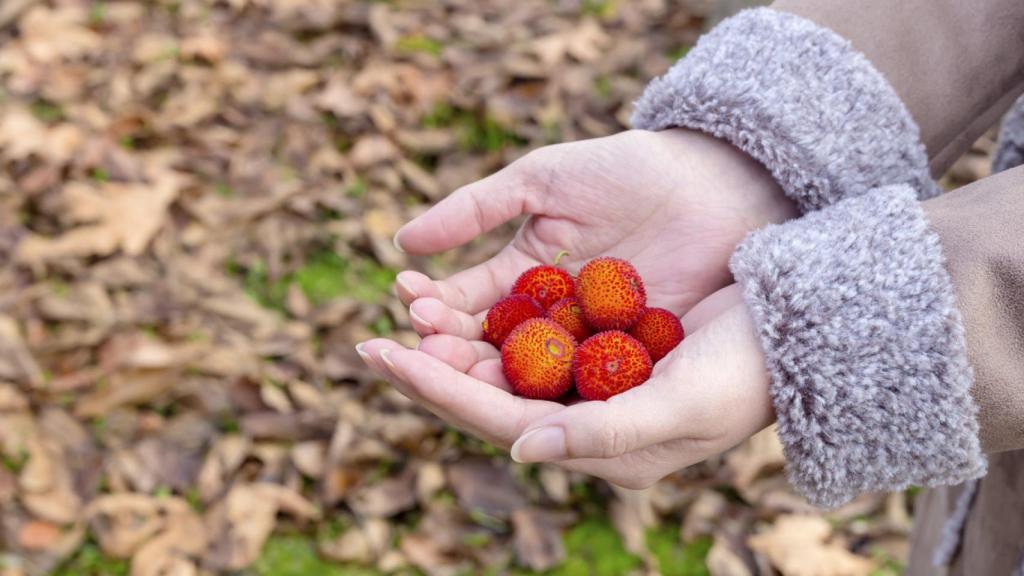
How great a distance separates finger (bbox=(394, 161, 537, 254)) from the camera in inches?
74.9

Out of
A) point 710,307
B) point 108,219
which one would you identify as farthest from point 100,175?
point 710,307

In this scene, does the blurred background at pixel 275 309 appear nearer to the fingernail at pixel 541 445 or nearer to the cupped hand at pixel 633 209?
the cupped hand at pixel 633 209

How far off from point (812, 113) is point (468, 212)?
711 millimetres

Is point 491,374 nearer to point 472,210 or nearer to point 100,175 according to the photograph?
point 472,210

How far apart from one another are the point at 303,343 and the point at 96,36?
6.76 feet

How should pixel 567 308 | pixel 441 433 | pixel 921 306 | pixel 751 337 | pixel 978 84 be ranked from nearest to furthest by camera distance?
pixel 921 306
pixel 751 337
pixel 978 84
pixel 567 308
pixel 441 433

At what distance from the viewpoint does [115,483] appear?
244 centimetres

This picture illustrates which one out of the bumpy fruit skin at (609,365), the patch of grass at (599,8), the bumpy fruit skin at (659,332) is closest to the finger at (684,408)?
the bumpy fruit skin at (609,365)

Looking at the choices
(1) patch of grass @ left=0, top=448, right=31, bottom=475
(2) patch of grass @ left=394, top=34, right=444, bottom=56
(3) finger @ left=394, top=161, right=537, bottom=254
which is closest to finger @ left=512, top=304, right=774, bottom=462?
(3) finger @ left=394, top=161, right=537, bottom=254

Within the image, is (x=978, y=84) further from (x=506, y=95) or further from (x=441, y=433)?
(x=506, y=95)

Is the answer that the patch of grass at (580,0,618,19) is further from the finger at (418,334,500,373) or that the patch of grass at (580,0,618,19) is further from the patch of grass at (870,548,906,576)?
the finger at (418,334,500,373)

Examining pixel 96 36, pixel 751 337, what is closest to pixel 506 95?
pixel 96 36

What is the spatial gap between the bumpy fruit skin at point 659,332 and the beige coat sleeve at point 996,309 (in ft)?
1.83

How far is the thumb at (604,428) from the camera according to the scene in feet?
4.48
